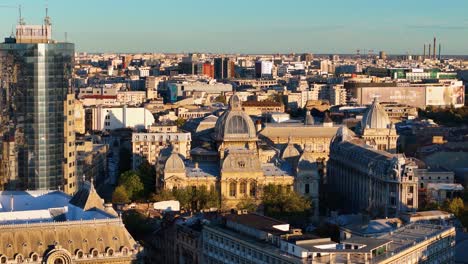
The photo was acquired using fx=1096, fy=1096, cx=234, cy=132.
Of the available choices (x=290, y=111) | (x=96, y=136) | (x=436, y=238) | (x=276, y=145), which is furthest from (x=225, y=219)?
(x=290, y=111)

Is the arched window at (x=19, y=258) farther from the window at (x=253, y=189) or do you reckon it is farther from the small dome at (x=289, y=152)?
the small dome at (x=289, y=152)

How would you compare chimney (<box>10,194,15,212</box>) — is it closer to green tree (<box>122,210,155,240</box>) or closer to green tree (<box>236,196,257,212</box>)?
green tree (<box>122,210,155,240</box>)

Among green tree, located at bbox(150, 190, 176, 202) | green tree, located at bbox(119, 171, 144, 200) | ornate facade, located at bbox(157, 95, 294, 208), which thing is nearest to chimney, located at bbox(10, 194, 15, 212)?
green tree, located at bbox(150, 190, 176, 202)

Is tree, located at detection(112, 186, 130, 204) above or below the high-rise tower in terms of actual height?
below

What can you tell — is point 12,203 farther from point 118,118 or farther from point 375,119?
point 118,118

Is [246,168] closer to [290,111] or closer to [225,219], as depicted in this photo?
[225,219]

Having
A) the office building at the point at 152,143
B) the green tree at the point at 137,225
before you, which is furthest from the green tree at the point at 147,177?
the green tree at the point at 137,225
